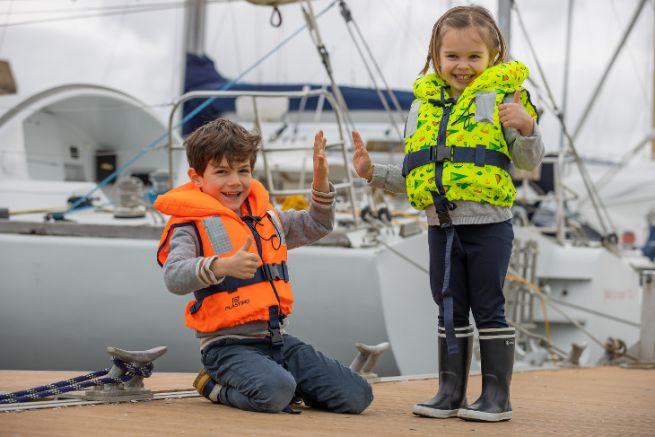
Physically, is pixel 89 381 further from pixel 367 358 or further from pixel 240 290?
pixel 367 358

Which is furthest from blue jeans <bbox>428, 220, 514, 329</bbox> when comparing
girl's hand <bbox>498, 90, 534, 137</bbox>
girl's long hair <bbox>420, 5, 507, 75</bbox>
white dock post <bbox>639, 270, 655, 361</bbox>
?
white dock post <bbox>639, 270, 655, 361</bbox>

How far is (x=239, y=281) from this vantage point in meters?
3.08

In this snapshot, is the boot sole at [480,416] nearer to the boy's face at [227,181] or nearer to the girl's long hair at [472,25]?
the boy's face at [227,181]

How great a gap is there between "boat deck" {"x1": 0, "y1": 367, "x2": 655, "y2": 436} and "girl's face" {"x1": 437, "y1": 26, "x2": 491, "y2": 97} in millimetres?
1086

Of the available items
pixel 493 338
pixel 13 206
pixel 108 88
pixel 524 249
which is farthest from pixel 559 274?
pixel 493 338

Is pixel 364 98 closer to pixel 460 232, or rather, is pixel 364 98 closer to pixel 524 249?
pixel 524 249

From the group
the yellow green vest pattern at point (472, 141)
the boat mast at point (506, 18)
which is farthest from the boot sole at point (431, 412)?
the boat mast at point (506, 18)

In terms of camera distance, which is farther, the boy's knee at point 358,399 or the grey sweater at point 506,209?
the boy's knee at point 358,399

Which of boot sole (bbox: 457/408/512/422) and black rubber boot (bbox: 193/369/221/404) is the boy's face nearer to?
black rubber boot (bbox: 193/369/221/404)

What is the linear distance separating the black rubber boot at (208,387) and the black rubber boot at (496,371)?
792 millimetres

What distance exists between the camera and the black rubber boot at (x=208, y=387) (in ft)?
10.3

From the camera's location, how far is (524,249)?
28.0ft

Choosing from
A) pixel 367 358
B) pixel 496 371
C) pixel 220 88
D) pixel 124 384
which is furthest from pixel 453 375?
pixel 220 88

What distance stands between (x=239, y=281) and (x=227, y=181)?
0.34 m
